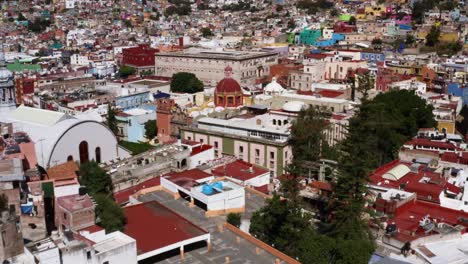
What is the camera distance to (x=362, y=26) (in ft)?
282

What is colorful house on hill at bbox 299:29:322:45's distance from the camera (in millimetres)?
85375

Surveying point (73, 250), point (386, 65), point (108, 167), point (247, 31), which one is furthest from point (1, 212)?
point (247, 31)

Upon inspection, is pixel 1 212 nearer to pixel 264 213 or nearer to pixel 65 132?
pixel 264 213

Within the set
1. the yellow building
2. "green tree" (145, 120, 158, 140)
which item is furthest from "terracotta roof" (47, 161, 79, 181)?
the yellow building

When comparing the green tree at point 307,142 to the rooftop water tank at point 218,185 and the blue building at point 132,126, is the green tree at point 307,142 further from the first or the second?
the blue building at point 132,126

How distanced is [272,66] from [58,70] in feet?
78.8

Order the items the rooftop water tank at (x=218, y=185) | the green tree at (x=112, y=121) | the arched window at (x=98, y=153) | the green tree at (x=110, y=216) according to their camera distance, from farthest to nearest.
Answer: the green tree at (x=112, y=121)
the arched window at (x=98, y=153)
the rooftop water tank at (x=218, y=185)
the green tree at (x=110, y=216)

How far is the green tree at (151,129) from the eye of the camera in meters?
42.5

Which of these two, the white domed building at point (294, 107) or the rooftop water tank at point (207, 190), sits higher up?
the white domed building at point (294, 107)

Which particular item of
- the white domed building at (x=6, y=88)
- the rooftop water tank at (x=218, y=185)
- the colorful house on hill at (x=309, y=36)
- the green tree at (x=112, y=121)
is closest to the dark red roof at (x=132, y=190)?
the rooftop water tank at (x=218, y=185)

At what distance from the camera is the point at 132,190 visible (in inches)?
1102

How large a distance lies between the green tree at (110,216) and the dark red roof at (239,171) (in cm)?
842

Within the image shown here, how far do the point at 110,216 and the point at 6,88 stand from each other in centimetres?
1731

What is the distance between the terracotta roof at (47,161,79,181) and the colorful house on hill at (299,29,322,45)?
198 ft
